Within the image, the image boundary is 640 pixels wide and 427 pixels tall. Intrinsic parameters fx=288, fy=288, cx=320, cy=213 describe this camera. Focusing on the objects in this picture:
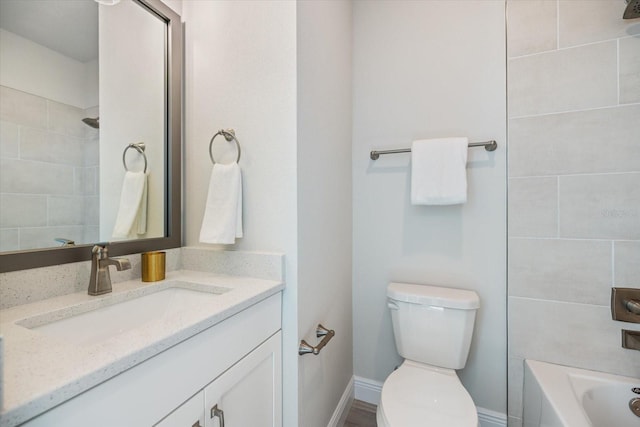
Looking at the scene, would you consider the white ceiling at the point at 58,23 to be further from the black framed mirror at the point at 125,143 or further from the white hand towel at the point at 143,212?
the white hand towel at the point at 143,212

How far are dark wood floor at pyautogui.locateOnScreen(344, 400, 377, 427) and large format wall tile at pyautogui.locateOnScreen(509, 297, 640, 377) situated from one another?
0.81 meters

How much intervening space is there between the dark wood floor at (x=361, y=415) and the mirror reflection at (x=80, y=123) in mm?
1385

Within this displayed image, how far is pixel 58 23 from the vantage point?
3.06ft

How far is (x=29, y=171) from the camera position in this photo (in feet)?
2.76

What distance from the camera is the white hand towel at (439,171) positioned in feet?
4.51

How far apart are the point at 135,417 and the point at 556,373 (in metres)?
1.57

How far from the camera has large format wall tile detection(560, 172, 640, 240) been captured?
119cm

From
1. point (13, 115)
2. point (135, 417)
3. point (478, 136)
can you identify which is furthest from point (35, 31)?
point (478, 136)

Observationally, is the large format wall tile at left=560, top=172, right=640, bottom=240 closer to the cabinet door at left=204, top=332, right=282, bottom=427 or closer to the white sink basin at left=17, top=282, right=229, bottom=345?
the cabinet door at left=204, top=332, right=282, bottom=427

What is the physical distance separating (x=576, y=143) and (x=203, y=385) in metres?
1.69

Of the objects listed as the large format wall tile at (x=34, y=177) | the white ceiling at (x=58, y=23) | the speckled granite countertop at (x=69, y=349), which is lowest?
the speckled granite countertop at (x=69, y=349)

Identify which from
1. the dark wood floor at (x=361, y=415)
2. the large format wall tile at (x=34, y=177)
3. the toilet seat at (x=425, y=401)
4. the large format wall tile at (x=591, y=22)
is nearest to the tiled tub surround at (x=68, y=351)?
the large format wall tile at (x=34, y=177)

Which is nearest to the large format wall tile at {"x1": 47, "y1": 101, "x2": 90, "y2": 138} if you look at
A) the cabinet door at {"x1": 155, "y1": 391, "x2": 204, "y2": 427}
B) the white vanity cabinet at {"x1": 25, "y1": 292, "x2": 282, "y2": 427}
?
the white vanity cabinet at {"x1": 25, "y1": 292, "x2": 282, "y2": 427}

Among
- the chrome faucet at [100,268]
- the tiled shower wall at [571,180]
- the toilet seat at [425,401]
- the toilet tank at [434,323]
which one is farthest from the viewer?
the toilet tank at [434,323]
